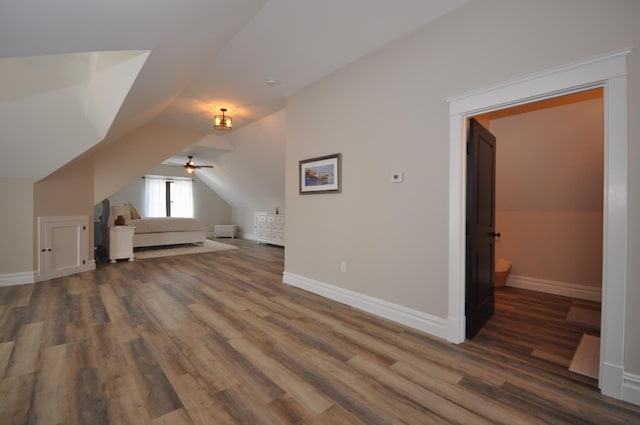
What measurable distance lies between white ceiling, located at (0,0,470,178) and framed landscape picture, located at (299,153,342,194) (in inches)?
39.5

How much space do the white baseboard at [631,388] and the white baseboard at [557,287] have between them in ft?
7.39

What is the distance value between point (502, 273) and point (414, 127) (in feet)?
8.46

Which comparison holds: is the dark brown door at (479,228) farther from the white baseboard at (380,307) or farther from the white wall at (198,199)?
the white wall at (198,199)

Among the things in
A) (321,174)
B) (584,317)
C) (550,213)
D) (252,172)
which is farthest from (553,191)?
(252,172)

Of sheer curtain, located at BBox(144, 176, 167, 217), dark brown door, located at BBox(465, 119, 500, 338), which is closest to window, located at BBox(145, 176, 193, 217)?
sheer curtain, located at BBox(144, 176, 167, 217)

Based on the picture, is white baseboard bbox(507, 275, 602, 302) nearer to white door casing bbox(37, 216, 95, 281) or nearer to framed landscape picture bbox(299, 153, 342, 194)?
framed landscape picture bbox(299, 153, 342, 194)

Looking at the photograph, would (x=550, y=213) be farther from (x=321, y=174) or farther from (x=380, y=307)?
(x=321, y=174)

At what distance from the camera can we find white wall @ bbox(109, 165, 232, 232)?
9.01 metres

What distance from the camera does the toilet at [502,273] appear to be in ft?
12.5

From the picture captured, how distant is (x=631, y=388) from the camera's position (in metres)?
1.55

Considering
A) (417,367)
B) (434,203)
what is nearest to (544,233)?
(434,203)

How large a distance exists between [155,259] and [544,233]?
21.8 ft

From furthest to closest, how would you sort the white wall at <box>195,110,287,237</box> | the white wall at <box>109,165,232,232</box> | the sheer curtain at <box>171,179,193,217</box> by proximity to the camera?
the sheer curtain at <box>171,179,193,217</box>
the white wall at <box>109,165,232,232</box>
the white wall at <box>195,110,287,237</box>

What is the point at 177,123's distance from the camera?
539cm
